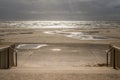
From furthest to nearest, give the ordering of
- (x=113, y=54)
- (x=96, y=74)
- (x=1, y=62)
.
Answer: (x=113, y=54) → (x=1, y=62) → (x=96, y=74)

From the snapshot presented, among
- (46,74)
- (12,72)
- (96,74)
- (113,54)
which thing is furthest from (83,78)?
(113,54)

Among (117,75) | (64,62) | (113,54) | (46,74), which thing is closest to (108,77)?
(117,75)

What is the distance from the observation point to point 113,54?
41.4ft

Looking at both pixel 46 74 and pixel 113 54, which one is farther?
pixel 113 54

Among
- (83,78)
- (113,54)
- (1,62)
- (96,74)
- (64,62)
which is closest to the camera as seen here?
(83,78)

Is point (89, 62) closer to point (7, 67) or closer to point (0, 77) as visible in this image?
point (7, 67)

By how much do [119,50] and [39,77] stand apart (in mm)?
4155

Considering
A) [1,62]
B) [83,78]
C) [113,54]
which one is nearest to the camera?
[83,78]

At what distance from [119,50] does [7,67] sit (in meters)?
4.90

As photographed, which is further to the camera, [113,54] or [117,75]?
[113,54]

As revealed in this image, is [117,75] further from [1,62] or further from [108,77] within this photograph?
[1,62]

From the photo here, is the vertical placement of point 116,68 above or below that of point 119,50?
below

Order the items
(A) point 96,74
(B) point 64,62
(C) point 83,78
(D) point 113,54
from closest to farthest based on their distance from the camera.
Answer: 1. (C) point 83,78
2. (A) point 96,74
3. (D) point 113,54
4. (B) point 64,62

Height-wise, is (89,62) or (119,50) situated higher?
(119,50)
